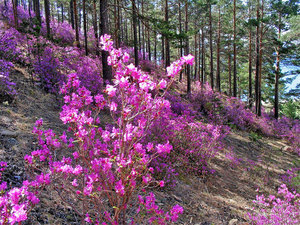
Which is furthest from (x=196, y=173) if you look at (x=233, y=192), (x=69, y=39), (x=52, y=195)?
(x=69, y=39)

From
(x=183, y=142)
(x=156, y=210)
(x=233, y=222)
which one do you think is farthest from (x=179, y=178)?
(x=156, y=210)

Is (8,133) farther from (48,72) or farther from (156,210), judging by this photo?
(48,72)

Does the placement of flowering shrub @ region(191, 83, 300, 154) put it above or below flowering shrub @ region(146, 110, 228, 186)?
below

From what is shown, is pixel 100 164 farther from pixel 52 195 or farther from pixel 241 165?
pixel 241 165

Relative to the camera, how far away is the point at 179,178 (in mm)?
5504

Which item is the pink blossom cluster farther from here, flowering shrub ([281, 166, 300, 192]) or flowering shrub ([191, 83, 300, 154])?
flowering shrub ([191, 83, 300, 154])

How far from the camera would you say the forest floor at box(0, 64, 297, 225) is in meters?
3.10

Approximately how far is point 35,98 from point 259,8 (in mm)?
20305

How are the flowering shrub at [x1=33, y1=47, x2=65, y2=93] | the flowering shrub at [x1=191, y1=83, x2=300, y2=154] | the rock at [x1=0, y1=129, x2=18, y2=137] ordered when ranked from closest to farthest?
the rock at [x1=0, y1=129, x2=18, y2=137]
the flowering shrub at [x1=33, y1=47, x2=65, y2=93]
the flowering shrub at [x1=191, y1=83, x2=300, y2=154]

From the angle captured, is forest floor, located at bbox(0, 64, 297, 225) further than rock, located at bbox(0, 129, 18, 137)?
No

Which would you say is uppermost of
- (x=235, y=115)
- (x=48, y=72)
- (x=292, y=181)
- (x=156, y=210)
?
(x=48, y=72)

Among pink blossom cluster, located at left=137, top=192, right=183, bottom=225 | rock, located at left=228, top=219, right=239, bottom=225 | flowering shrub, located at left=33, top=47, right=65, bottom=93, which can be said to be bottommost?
rock, located at left=228, top=219, right=239, bottom=225

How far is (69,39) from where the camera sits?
1847 centimetres

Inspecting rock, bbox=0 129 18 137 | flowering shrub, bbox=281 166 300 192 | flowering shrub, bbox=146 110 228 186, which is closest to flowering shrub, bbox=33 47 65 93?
rock, bbox=0 129 18 137
